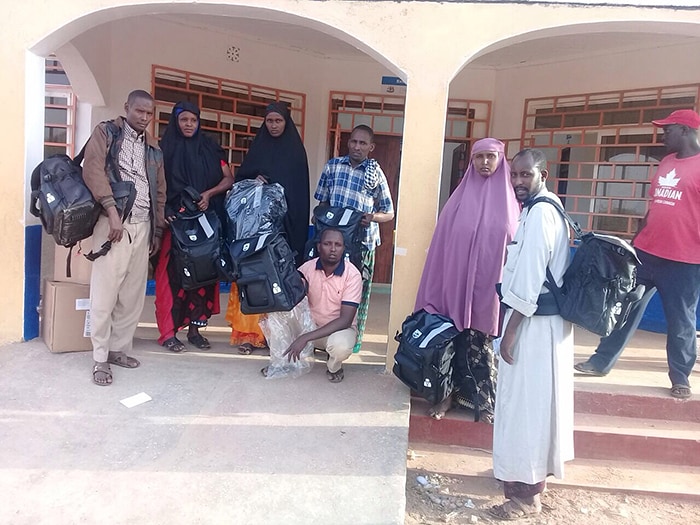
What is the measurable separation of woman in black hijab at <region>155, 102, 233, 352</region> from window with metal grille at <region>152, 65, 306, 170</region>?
7.58 feet

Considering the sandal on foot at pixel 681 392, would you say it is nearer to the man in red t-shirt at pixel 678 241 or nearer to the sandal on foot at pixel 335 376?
the man in red t-shirt at pixel 678 241

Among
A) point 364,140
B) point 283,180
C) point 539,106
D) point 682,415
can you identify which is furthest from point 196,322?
point 539,106

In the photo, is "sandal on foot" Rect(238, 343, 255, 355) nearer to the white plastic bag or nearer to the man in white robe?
the white plastic bag

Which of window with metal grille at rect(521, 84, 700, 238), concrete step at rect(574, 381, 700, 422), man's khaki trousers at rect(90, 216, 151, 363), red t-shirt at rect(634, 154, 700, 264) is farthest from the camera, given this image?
window with metal grille at rect(521, 84, 700, 238)

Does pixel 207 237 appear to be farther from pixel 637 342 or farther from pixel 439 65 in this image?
pixel 637 342

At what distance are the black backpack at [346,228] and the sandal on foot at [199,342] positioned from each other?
104cm

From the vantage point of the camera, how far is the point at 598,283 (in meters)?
2.59

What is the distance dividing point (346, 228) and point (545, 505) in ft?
6.89

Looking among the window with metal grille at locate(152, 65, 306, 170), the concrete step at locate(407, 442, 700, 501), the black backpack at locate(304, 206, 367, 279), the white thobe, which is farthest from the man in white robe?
the window with metal grille at locate(152, 65, 306, 170)

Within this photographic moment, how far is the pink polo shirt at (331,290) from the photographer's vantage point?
3654 mm

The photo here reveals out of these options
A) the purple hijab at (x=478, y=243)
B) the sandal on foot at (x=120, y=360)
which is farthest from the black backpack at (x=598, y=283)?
the sandal on foot at (x=120, y=360)

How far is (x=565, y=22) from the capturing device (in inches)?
143

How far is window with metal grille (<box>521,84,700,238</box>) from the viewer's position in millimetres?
5797

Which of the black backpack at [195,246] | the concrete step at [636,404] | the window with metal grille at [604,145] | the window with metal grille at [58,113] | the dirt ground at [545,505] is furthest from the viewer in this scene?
the window with metal grille at [58,113]
